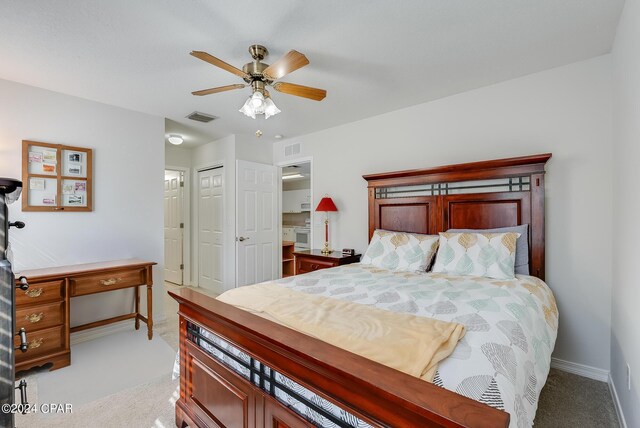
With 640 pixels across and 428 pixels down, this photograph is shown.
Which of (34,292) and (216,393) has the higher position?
(34,292)

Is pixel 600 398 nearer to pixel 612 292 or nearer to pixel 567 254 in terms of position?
pixel 612 292

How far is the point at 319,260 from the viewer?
11.8 ft

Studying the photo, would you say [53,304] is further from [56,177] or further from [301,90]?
[301,90]

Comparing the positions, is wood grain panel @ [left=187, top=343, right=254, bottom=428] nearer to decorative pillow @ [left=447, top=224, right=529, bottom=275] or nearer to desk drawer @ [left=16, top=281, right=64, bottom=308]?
desk drawer @ [left=16, top=281, right=64, bottom=308]

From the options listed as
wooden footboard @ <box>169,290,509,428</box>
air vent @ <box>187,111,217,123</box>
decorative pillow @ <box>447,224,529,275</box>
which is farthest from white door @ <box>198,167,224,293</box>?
decorative pillow @ <box>447,224,529,275</box>

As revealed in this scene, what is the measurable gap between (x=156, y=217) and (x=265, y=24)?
8.83 ft

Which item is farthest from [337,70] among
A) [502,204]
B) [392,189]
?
[502,204]

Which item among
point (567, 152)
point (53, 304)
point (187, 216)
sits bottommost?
point (53, 304)

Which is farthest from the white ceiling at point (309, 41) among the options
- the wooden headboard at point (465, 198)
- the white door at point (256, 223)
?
the white door at point (256, 223)

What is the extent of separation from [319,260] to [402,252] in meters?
1.17

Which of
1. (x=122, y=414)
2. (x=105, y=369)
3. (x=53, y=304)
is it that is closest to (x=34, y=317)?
(x=53, y=304)

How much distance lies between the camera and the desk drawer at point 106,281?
263cm

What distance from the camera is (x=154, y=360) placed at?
267cm

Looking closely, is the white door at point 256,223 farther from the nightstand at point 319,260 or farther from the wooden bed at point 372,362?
the wooden bed at point 372,362
